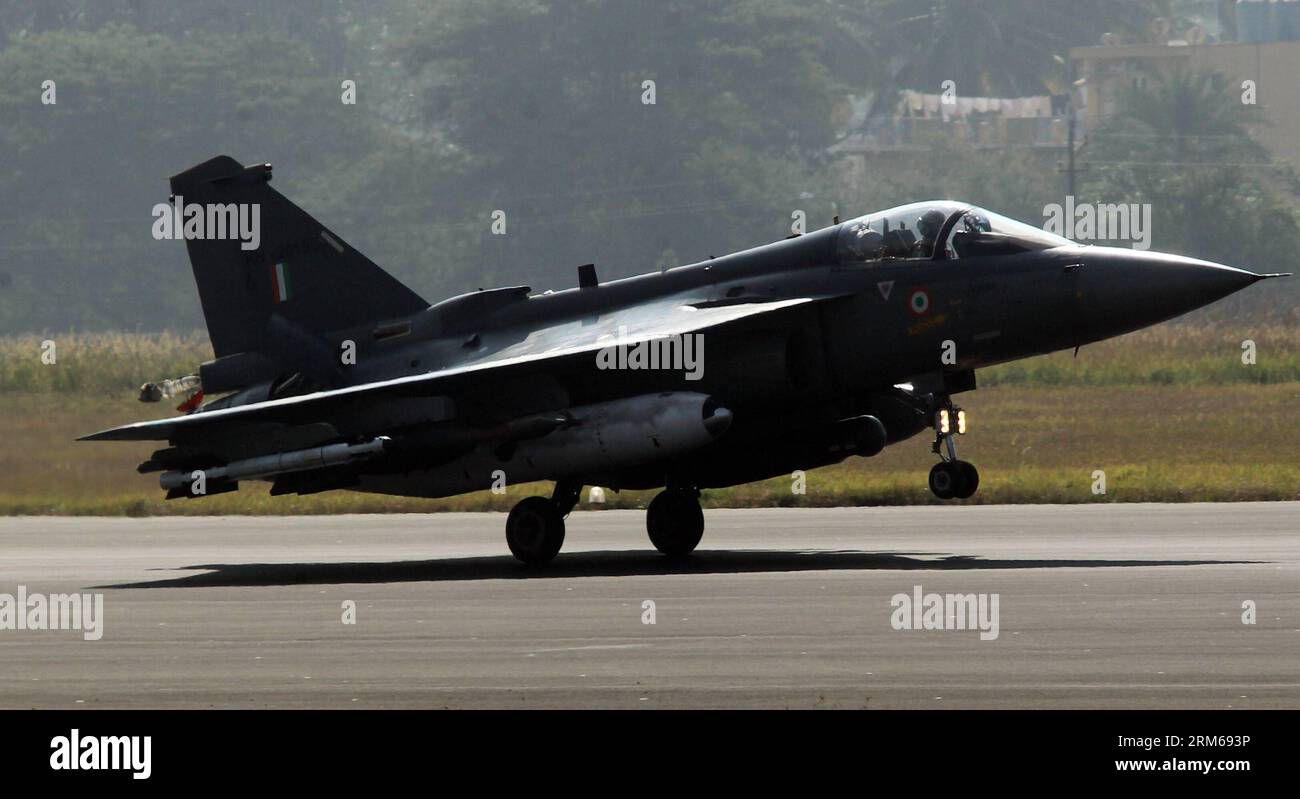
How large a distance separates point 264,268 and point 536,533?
4.42 metres

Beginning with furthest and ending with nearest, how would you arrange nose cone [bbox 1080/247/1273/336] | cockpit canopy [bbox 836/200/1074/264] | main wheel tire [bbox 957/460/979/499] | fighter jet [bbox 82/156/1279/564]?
cockpit canopy [bbox 836/200/1074/264] → fighter jet [bbox 82/156/1279/564] → main wheel tire [bbox 957/460/979/499] → nose cone [bbox 1080/247/1273/336]

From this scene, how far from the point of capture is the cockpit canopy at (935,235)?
16.6 meters

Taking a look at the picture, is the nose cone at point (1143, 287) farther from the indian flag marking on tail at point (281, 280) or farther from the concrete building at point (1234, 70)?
the concrete building at point (1234, 70)

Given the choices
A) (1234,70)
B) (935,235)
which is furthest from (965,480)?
(1234,70)

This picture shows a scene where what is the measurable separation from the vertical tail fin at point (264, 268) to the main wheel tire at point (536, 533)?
3180mm

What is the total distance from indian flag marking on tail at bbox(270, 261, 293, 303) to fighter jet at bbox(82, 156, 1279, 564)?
5.36 feet

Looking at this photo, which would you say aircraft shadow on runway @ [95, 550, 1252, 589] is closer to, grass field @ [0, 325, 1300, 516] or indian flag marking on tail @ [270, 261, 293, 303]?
indian flag marking on tail @ [270, 261, 293, 303]

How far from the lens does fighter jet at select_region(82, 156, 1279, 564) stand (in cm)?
1631

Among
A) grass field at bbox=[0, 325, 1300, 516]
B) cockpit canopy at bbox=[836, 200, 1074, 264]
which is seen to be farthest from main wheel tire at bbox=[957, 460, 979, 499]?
grass field at bbox=[0, 325, 1300, 516]

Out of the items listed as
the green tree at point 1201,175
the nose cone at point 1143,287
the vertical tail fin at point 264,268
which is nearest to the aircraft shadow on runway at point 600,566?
the nose cone at point 1143,287

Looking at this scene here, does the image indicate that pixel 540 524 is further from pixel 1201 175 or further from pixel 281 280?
pixel 1201 175

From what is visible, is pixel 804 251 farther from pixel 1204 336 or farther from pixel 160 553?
pixel 1204 336

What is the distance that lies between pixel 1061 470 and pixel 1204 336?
22.3 metres
